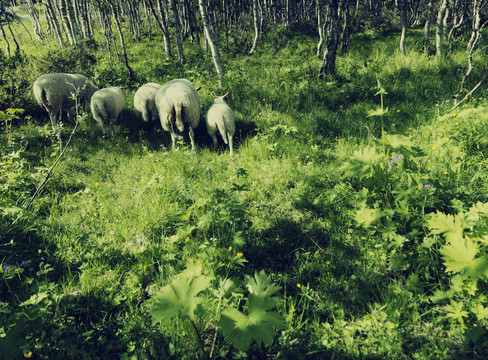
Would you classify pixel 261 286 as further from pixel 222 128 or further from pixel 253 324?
pixel 222 128

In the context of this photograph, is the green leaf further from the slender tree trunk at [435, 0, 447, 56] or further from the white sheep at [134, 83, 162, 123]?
the slender tree trunk at [435, 0, 447, 56]

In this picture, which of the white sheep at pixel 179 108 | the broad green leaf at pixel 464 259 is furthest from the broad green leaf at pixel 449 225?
the white sheep at pixel 179 108

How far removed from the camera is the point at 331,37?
6113 mm

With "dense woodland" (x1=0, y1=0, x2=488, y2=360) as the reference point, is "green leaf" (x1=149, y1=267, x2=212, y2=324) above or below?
above

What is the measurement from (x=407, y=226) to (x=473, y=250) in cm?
73

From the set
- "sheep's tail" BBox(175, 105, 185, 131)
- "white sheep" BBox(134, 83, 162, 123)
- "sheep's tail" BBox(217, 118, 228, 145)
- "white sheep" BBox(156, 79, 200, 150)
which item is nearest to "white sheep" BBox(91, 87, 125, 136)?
"white sheep" BBox(134, 83, 162, 123)

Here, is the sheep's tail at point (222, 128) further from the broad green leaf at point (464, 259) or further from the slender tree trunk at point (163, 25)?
the slender tree trunk at point (163, 25)

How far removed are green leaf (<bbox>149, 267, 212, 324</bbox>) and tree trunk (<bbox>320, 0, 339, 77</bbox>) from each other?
6.36m

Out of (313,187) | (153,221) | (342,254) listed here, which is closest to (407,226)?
(342,254)

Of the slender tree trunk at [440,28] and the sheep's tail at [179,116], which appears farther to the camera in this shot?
the slender tree trunk at [440,28]

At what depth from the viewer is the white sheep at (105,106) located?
5.29m

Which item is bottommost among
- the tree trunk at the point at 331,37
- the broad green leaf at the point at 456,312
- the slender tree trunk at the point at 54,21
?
the broad green leaf at the point at 456,312

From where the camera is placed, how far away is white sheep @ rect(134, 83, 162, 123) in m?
5.79

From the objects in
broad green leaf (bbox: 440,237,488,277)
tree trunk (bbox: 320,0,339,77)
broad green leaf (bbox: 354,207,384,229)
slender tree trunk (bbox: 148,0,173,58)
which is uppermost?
slender tree trunk (bbox: 148,0,173,58)
